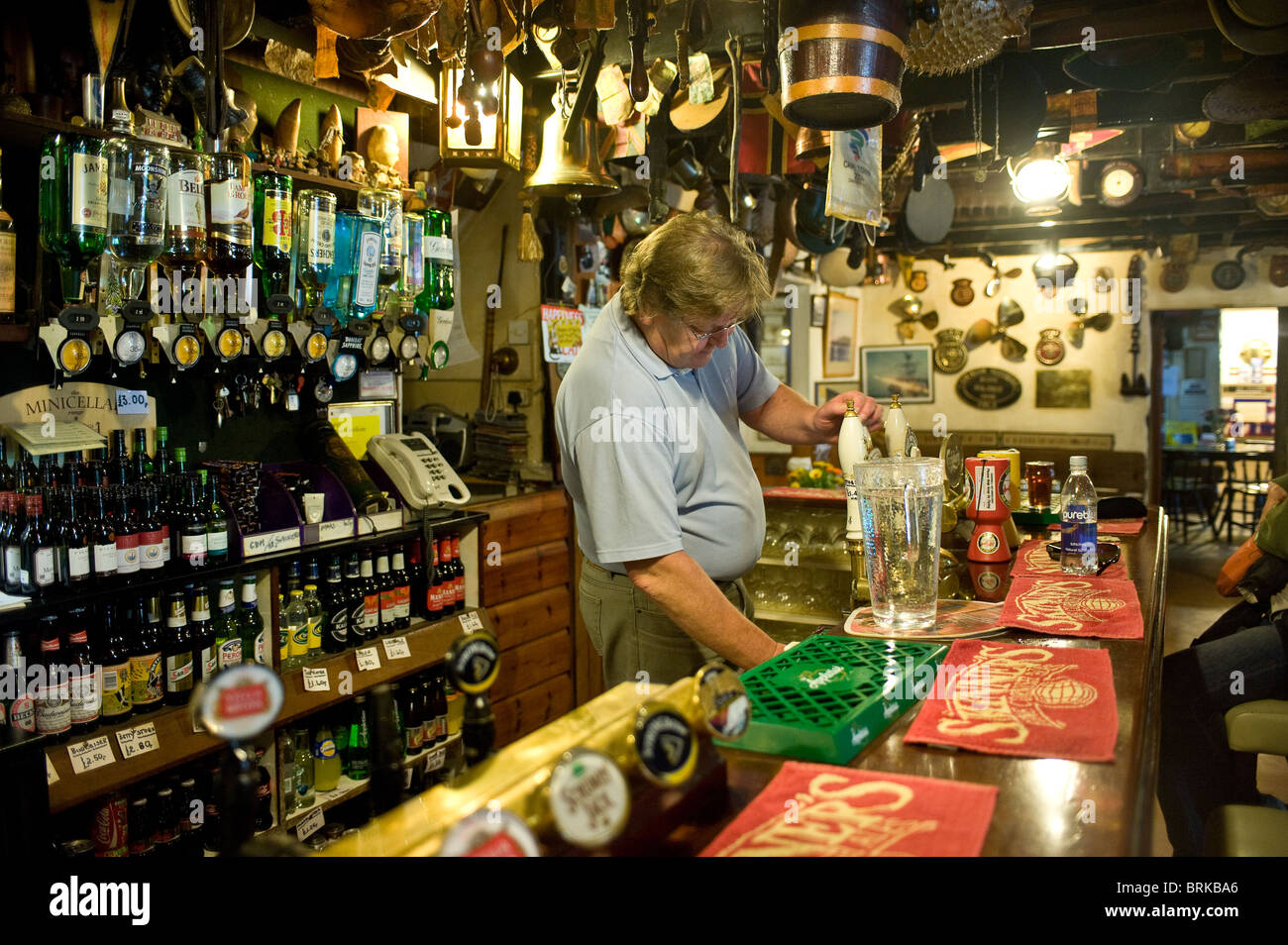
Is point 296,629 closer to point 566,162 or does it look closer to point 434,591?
point 434,591

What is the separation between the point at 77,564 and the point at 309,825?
114 centimetres

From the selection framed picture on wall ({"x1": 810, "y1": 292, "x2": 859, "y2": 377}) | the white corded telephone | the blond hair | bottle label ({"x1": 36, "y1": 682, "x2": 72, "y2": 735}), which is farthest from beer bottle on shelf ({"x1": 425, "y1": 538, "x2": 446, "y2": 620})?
framed picture on wall ({"x1": 810, "y1": 292, "x2": 859, "y2": 377})

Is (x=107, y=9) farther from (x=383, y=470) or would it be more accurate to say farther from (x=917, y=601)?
(x=917, y=601)

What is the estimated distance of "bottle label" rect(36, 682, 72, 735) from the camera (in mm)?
2189

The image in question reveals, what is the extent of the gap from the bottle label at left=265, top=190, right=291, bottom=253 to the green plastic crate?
6.41 feet

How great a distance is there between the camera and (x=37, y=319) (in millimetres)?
2414

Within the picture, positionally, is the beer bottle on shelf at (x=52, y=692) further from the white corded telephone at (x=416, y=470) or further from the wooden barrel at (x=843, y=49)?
the wooden barrel at (x=843, y=49)

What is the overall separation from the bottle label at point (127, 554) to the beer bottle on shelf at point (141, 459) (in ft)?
0.75

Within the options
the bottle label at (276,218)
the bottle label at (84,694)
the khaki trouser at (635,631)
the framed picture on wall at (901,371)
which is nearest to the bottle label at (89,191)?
the bottle label at (276,218)

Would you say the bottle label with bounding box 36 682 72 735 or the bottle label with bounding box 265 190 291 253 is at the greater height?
the bottle label with bounding box 265 190 291 253

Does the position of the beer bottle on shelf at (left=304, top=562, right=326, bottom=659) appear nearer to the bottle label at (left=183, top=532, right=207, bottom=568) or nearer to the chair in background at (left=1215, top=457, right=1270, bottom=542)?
the bottle label at (left=183, top=532, right=207, bottom=568)

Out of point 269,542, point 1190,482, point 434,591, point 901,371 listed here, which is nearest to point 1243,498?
point 1190,482

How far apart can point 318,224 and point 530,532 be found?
1.63 m

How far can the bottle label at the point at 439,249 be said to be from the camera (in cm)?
326
